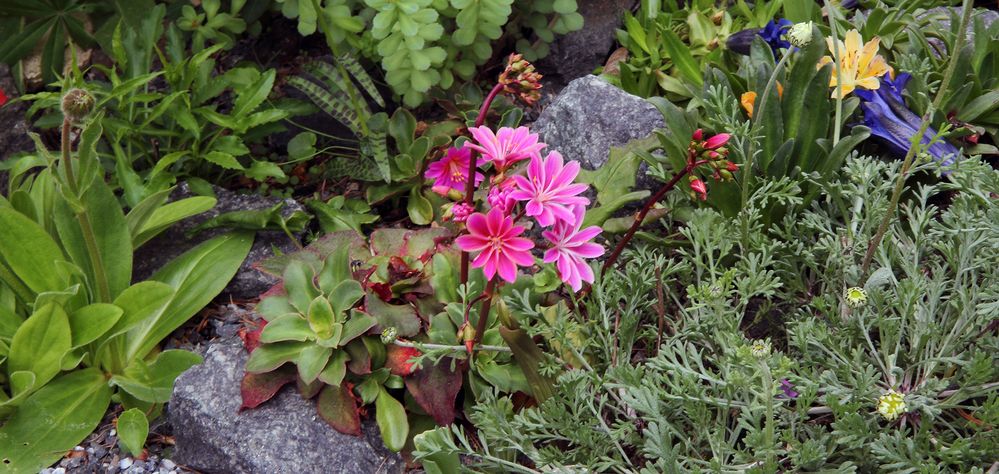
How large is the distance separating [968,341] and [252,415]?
1832 mm

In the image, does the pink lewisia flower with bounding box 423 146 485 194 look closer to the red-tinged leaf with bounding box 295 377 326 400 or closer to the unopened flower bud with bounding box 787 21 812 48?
the red-tinged leaf with bounding box 295 377 326 400

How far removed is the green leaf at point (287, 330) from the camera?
7.88ft

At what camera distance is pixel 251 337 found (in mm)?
2572

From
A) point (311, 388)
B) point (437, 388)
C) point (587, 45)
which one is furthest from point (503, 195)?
point (587, 45)

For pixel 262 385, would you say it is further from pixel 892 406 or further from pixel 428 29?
pixel 892 406

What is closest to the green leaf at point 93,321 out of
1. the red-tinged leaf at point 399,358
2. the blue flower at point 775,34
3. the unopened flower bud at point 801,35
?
Result: the red-tinged leaf at point 399,358

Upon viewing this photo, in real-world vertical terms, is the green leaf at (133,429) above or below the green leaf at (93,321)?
below

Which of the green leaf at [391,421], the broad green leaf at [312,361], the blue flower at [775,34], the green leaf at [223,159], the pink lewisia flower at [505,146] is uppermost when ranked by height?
the pink lewisia flower at [505,146]

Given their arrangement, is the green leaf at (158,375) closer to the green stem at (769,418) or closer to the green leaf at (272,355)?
the green leaf at (272,355)

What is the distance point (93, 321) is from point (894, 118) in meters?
2.39

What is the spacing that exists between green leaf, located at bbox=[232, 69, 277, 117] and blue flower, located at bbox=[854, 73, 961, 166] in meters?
1.93

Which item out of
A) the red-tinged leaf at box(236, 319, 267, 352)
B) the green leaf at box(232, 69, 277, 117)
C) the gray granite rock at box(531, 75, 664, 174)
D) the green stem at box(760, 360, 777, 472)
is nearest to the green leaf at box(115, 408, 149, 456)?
the red-tinged leaf at box(236, 319, 267, 352)

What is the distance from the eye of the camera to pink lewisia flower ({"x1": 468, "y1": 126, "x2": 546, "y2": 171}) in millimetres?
2025

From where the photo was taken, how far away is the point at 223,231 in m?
3.04
